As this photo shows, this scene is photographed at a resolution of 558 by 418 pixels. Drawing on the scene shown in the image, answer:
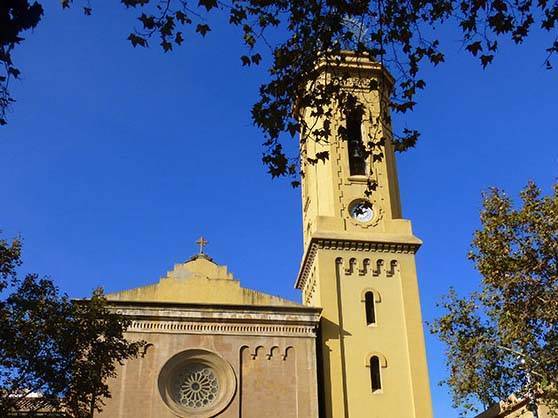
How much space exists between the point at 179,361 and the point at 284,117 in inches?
625

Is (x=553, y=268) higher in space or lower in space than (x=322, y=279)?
lower

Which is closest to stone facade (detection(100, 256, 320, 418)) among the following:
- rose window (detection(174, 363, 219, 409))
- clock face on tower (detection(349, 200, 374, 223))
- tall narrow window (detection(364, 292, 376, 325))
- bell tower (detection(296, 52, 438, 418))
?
rose window (detection(174, 363, 219, 409))

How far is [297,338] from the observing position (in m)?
25.3

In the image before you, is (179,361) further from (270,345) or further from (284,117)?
(284,117)

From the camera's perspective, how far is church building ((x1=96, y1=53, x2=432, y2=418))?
2395 cm

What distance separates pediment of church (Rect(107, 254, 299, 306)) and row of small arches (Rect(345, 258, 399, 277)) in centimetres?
289

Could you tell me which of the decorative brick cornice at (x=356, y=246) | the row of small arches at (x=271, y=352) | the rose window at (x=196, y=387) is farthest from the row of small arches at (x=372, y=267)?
the rose window at (x=196, y=387)

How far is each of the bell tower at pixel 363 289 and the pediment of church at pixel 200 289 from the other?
7.30 ft

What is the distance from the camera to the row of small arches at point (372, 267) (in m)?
27.4

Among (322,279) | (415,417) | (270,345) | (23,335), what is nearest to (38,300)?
(23,335)

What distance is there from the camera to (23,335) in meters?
16.6

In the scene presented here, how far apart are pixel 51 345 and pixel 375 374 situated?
41.9 ft

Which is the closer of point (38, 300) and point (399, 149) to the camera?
point (399, 149)

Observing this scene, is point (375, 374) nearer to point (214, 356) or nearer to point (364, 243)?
point (364, 243)
